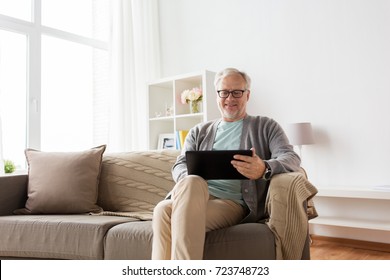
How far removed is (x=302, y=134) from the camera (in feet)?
9.96

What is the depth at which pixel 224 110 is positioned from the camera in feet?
6.43

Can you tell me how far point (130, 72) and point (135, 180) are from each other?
2.05 meters

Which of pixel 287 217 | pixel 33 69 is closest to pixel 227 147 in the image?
pixel 287 217

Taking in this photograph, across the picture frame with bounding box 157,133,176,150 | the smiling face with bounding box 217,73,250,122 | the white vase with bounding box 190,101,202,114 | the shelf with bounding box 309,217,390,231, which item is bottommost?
the shelf with bounding box 309,217,390,231

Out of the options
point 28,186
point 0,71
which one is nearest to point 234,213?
point 28,186

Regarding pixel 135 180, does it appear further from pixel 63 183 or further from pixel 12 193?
pixel 12 193

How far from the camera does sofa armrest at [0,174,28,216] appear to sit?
2.17 m

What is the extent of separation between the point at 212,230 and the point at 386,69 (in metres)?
2.12

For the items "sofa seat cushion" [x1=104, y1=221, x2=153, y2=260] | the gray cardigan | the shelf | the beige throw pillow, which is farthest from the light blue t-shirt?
the shelf

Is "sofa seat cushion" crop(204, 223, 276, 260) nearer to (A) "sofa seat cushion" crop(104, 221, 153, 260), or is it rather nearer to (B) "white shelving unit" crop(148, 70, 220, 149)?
(A) "sofa seat cushion" crop(104, 221, 153, 260)

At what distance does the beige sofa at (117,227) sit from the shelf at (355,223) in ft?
4.42

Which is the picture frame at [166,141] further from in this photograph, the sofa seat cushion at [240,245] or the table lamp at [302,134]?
the sofa seat cushion at [240,245]

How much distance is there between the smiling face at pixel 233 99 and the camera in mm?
1920

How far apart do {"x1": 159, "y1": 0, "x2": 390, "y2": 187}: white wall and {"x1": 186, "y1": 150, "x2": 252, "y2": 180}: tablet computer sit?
1788 millimetres
